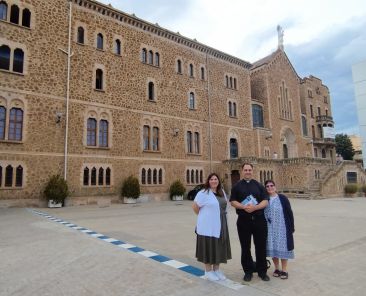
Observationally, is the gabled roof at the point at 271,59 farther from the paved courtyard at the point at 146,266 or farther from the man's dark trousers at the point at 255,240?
the man's dark trousers at the point at 255,240

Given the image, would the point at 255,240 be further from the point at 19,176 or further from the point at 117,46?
the point at 117,46

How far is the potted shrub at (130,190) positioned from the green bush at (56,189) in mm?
4168

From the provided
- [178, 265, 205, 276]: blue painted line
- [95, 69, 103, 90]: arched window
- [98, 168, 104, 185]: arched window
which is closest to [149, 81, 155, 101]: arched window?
[95, 69, 103, 90]: arched window

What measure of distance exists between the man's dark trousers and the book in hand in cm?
21

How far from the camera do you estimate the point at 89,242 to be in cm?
775

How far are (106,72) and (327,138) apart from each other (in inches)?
1381

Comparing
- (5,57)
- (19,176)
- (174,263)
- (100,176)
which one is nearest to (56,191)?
(19,176)

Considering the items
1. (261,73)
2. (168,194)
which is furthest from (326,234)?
(261,73)

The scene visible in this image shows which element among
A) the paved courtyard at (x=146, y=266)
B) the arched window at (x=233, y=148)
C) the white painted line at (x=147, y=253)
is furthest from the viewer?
the arched window at (x=233, y=148)

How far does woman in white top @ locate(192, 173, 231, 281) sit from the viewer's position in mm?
4793

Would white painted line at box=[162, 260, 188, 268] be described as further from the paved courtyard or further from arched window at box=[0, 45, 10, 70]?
arched window at box=[0, 45, 10, 70]

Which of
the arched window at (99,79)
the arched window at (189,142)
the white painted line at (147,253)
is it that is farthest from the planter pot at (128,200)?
the white painted line at (147,253)

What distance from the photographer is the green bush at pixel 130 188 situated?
21.3m

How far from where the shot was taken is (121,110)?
22.5 metres
